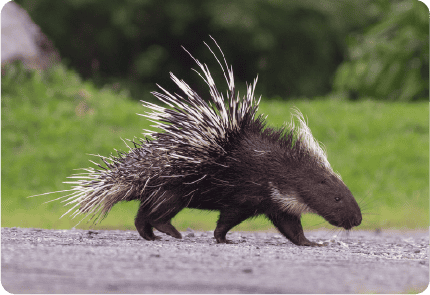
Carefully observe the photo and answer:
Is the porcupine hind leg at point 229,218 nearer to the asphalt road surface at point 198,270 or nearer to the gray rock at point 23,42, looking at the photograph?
the asphalt road surface at point 198,270

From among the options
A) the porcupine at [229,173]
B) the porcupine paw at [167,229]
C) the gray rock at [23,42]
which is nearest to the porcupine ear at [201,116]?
the porcupine at [229,173]

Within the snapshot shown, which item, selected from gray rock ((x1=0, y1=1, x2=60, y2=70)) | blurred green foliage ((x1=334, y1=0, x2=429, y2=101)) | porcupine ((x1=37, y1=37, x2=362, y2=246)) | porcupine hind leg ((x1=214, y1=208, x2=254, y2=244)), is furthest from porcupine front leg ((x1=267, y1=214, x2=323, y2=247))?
blurred green foliage ((x1=334, y1=0, x2=429, y2=101))

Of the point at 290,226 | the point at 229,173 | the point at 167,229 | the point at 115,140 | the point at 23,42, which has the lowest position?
the point at 167,229

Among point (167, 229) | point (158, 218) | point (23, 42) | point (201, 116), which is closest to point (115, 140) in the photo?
point (23, 42)

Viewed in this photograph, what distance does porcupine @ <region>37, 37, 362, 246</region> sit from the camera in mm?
6359

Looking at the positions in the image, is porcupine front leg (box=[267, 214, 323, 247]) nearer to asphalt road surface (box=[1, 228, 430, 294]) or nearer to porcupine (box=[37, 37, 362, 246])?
porcupine (box=[37, 37, 362, 246])

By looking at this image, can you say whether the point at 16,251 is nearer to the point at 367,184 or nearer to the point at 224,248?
the point at 224,248

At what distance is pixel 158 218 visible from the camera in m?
6.75

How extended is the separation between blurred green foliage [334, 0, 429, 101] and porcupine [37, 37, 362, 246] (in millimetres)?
15857

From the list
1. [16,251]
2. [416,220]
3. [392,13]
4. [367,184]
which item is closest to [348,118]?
[367,184]

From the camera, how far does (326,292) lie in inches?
156

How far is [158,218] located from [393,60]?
1703 centimetres

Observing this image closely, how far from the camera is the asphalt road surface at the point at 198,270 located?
397cm

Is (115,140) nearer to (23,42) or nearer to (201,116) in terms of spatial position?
(23,42)
